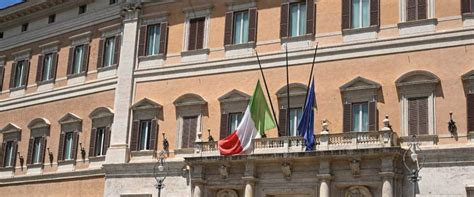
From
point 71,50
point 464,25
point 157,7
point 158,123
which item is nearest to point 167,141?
point 158,123

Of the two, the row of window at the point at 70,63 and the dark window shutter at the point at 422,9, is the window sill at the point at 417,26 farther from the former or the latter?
the row of window at the point at 70,63

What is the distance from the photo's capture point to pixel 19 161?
36438 millimetres

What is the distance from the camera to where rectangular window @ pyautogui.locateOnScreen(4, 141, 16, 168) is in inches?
1458

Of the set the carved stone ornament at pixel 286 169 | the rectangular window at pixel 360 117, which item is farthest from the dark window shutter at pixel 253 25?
the carved stone ornament at pixel 286 169

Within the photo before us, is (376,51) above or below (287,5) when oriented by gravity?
below

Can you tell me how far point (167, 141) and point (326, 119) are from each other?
23.8 ft

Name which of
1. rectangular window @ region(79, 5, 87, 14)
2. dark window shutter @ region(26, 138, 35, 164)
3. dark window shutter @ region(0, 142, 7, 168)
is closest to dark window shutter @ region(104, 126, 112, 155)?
dark window shutter @ region(26, 138, 35, 164)

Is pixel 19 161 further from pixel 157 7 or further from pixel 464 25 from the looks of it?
pixel 464 25

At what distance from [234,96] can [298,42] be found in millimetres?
3386

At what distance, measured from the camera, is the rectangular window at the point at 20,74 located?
38094mm

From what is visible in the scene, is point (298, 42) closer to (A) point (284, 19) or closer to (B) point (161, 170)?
(A) point (284, 19)

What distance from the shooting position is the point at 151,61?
3212cm

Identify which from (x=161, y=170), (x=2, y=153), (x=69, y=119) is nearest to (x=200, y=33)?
(x=161, y=170)

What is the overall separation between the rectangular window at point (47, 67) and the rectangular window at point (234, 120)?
11.9m
